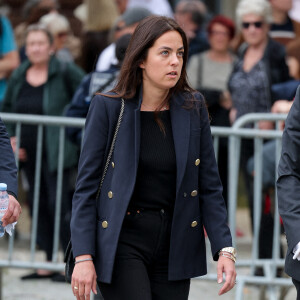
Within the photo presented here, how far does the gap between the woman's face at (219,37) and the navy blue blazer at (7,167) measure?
4639 millimetres

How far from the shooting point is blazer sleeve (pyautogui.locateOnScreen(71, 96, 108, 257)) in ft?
13.5

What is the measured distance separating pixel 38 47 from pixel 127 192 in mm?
4258

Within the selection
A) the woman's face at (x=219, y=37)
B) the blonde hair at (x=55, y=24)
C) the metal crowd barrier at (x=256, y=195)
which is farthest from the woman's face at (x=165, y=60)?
the blonde hair at (x=55, y=24)

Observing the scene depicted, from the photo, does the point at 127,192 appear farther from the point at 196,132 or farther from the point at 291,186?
the point at 291,186

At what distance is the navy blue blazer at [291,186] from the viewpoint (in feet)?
12.9

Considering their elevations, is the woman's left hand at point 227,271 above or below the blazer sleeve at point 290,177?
below

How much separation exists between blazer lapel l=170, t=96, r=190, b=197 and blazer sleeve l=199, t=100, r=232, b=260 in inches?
4.7

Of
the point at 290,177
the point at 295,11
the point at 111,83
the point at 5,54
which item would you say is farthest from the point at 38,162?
the point at 295,11

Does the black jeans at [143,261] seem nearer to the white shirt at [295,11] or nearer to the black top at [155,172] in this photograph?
the black top at [155,172]

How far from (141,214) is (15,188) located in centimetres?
66

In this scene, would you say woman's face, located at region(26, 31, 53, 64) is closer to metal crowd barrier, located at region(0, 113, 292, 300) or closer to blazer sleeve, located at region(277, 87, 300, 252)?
metal crowd barrier, located at region(0, 113, 292, 300)

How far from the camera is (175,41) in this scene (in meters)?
4.24

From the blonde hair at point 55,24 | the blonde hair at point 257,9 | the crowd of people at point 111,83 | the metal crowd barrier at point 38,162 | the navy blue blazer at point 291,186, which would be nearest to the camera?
the navy blue blazer at point 291,186

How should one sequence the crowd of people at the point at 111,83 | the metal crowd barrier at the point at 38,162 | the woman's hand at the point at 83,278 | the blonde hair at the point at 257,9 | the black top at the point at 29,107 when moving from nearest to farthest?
the woman's hand at the point at 83,278 < the metal crowd barrier at the point at 38,162 < the crowd of people at the point at 111,83 < the black top at the point at 29,107 < the blonde hair at the point at 257,9
